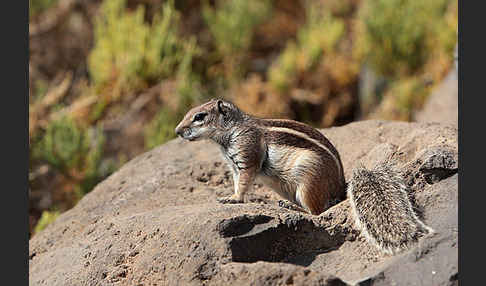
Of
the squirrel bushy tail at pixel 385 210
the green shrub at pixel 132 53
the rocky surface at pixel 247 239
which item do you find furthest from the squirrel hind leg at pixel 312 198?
the green shrub at pixel 132 53

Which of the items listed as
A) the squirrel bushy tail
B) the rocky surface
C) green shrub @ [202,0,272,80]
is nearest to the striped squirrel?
the squirrel bushy tail

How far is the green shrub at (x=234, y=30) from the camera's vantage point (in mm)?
13695

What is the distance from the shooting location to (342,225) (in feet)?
17.9

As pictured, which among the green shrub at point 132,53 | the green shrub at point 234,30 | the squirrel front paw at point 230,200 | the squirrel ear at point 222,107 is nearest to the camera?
the squirrel front paw at point 230,200

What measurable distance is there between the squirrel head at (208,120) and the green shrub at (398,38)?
698cm

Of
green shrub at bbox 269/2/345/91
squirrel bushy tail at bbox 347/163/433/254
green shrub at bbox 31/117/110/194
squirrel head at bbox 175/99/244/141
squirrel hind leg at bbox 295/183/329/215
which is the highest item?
squirrel head at bbox 175/99/244/141

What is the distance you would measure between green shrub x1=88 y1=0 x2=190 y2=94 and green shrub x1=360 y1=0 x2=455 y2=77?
3502 millimetres

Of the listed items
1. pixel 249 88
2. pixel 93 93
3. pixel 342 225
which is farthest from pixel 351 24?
pixel 342 225

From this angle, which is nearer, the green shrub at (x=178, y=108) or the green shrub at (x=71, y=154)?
the green shrub at (x=71, y=154)

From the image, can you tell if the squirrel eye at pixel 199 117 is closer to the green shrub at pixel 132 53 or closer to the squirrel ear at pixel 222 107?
the squirrel ear at pixel 222 107

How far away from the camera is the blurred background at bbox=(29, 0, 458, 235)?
11383 mm

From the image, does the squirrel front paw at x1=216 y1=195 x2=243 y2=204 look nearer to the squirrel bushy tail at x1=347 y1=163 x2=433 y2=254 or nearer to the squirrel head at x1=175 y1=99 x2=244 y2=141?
the squirrel head at x1=175 y1=99 x2=244 y2=141

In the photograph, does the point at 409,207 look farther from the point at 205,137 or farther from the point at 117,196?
the point at 117,196

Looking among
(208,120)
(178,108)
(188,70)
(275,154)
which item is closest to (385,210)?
(275,154)
